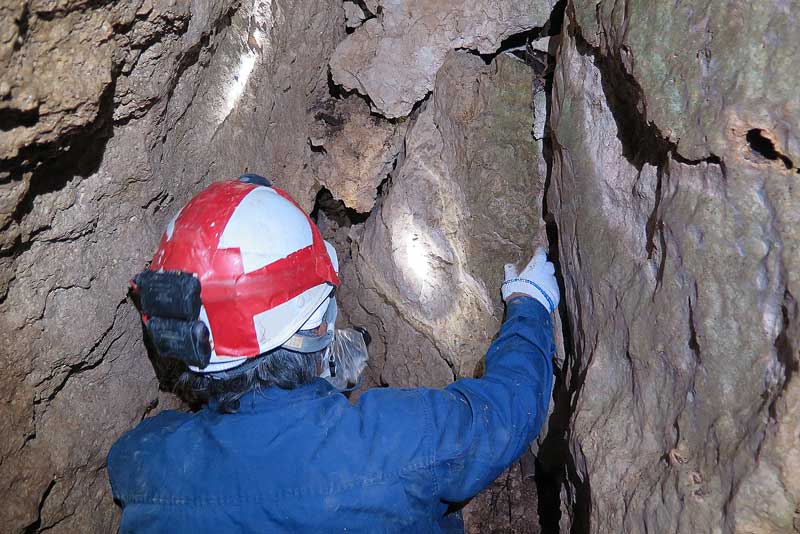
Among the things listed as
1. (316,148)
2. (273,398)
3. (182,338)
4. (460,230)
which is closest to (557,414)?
(460,230)

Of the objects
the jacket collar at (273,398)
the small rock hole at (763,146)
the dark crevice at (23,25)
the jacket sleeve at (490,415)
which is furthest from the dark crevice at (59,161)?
the small rock hole at (763,146)

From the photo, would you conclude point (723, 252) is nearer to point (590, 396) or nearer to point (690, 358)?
point (690, 358)

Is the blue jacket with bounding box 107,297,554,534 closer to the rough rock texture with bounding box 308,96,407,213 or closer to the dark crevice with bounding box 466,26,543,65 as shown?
the rough rock texture with bounding box 308,96,407,213

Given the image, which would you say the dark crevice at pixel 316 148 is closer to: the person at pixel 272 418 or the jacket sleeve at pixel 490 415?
the person at pixel 272 418

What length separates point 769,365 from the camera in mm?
1188

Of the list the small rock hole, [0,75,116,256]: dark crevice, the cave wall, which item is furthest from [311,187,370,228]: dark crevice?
the small rock hole

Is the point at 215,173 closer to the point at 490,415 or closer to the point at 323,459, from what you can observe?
the point at 323,459

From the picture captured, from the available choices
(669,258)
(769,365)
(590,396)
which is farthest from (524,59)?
(769,365)

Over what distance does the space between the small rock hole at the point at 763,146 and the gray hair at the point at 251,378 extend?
1.34 metres

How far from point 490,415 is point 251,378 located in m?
0.74

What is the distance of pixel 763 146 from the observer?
1.21 m

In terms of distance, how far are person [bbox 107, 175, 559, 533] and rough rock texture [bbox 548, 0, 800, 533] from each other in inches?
12.7

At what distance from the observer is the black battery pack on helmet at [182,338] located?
1.54m

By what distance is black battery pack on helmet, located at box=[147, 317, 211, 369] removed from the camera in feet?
5.06
